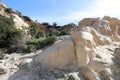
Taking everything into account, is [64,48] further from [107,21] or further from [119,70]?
[107,21]

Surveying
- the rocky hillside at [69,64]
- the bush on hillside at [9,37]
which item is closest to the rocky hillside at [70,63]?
the rocky hillside at [69,64]

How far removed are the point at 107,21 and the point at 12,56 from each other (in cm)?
493

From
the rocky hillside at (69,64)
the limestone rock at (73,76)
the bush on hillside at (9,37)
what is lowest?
the limestone rock at (73,76)

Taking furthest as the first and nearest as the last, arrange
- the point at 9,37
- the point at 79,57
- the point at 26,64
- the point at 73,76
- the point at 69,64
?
the point at 9,37, the point at 26,64, the point at 69,64, the point at 79,57, the point at 73,76

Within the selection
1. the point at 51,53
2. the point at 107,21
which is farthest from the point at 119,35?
the point at 51,53

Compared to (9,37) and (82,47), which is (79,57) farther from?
(9,37)

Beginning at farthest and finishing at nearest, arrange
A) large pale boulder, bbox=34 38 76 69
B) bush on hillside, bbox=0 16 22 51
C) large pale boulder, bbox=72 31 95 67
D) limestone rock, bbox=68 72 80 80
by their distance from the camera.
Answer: bush on hillside, bbox=0 16 22 51
large pale boulder, bbox=34 38 76 69
large pale boulder, bbox=72 31 95 67
limestone rock, bbox=68 72 80 80

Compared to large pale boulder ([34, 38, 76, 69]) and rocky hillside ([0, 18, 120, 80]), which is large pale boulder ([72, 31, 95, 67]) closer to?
rocky hillside ([0, 18, 120, 80])

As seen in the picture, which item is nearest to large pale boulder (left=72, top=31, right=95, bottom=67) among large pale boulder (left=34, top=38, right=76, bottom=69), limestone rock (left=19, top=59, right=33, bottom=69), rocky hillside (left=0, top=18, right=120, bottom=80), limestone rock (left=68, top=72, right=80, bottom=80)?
rocky hillside (left=0, top=18, right=120, bottom=80)

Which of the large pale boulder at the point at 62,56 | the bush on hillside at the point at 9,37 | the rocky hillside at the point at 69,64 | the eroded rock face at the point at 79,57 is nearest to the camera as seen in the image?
the rocky hillside at the point at 69,64

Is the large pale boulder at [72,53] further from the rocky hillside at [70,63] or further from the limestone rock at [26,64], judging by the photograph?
the limestone rock at [26,64]

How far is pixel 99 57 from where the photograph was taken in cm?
1124

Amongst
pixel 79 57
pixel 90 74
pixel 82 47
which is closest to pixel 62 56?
pixel 79 57

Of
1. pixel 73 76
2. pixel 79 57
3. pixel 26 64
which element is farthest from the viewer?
pixel 26 64
